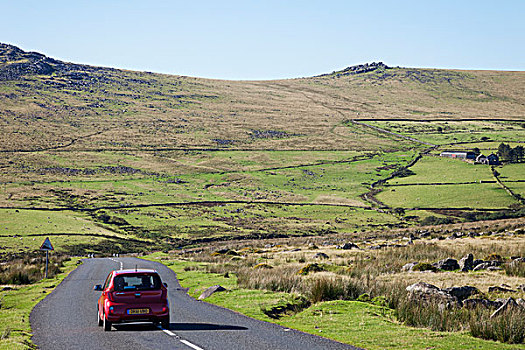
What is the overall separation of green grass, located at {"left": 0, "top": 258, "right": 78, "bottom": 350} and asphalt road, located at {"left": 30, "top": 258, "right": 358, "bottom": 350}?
0.40 meters

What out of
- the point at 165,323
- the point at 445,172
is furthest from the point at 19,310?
the point at 445,172

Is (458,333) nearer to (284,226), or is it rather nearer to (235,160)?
(284,226)

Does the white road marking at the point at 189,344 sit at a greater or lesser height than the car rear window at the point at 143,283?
lesser

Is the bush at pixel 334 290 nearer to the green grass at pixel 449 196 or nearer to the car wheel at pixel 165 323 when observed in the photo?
the car wheel at pixel 165 323

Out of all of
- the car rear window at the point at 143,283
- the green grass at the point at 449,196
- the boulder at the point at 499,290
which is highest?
the car rear window at the point at 143,283

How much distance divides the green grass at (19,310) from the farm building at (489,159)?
139m

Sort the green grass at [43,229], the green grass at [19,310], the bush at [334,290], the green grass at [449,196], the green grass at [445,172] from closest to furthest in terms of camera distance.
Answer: the green grass at [19,310] < the bush at [334,290] < the green grass at [43,229] < the green grass at [449,196] < the green grass at [445,172]

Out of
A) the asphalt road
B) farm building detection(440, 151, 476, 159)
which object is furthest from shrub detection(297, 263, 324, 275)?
farm building detection(440, 151, 476, 159)

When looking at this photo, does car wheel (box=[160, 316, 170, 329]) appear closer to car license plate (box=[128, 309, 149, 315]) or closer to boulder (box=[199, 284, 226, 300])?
car license plate (box=[128, 309, 149, 315])

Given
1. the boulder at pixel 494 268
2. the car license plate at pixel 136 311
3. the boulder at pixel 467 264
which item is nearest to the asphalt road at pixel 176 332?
the car license plate at pixel 136 311

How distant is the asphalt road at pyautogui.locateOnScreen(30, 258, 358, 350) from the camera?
1539 cm

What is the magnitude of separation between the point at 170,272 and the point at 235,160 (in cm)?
13898

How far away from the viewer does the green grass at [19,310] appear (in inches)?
634

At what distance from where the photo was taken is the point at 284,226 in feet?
354
